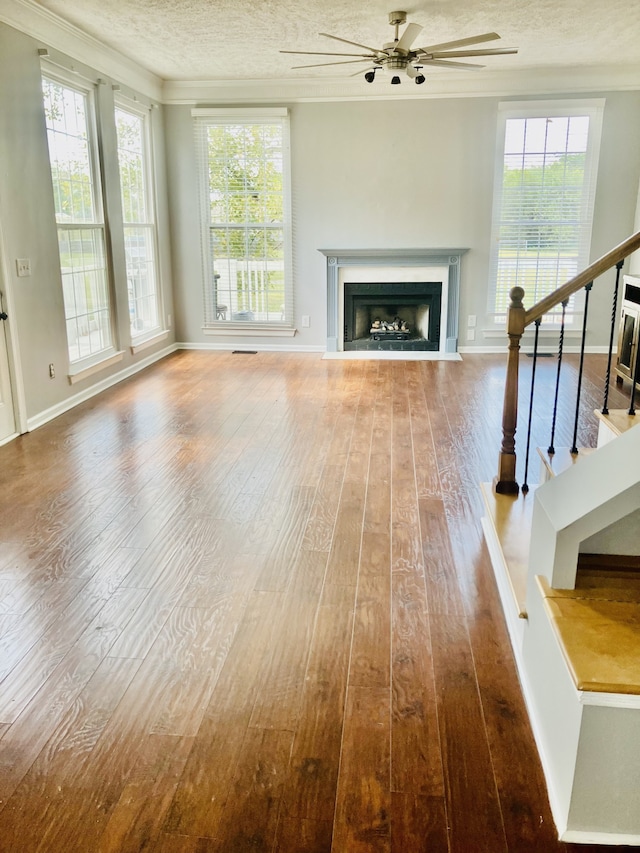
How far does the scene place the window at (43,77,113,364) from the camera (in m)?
5.28

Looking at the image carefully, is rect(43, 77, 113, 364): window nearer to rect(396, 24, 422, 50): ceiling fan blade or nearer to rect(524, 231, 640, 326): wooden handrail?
rect(396, 24, 422, 50): ceiling fan blade

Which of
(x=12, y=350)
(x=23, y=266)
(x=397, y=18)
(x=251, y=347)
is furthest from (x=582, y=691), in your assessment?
(x=251, y=347)

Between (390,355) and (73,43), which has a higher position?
(73,43)

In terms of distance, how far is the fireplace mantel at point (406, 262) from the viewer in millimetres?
7320

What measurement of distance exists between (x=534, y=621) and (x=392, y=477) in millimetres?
1951

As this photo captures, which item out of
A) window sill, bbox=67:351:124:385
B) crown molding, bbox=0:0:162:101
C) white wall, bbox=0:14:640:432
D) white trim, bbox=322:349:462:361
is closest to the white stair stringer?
window sill, bbox=67:351:124:385

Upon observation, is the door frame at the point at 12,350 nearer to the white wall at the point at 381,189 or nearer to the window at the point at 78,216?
the window at the point at 78,216

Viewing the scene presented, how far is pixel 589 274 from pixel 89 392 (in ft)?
14.2

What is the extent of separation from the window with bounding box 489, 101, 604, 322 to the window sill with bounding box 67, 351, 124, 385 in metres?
3.98

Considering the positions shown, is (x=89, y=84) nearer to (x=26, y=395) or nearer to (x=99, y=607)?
(x=26, y=395)

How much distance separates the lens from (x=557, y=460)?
10.3 ft

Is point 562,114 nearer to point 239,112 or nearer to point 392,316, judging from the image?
point 392,316

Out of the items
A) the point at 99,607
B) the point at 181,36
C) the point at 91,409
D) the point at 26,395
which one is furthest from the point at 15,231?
the point at 99,607

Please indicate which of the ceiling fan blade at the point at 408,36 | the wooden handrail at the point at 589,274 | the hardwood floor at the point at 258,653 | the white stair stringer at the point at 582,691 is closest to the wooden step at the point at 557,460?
the hardwood floor at the point at 258,653
